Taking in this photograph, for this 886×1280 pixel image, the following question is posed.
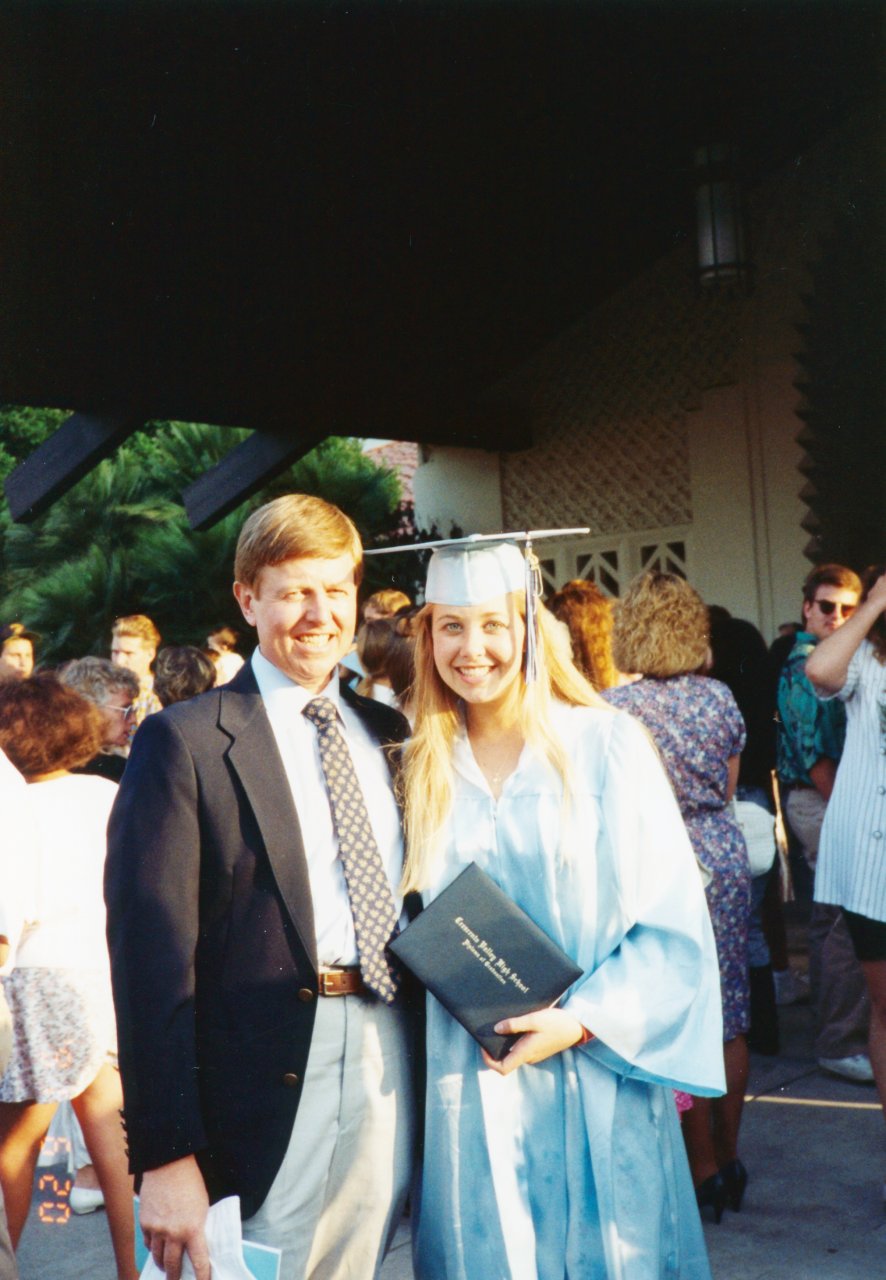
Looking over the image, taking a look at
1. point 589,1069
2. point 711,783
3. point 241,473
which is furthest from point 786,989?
point 241,473

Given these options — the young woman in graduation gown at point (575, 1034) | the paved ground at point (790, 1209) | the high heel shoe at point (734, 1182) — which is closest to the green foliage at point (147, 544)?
the paved ground at point (790, 1209)

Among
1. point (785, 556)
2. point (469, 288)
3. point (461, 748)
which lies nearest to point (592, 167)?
point (469, 288)

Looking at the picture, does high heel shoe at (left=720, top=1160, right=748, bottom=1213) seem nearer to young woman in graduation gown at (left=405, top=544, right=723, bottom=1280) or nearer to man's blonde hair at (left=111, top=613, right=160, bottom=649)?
young woman in graduation gown at (left=405, top=544, right=723, bottom=1280)

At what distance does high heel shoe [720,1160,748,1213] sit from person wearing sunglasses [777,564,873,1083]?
1.12 metres

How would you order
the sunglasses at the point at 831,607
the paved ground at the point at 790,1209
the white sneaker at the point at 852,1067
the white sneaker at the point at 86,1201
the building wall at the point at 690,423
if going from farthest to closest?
the building wall at the point at 690,423 → the white sneaker at the point at 852,1067 → the sunglasses at the point at 831,607 → the white sneaker at the point at 86,1201 → the paved ground at the point at 790,1209

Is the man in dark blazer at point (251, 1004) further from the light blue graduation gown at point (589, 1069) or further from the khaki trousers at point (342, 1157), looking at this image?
the light blue graduation gown at point (589, 1069)

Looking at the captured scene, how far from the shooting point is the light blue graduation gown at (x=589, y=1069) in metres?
1.98

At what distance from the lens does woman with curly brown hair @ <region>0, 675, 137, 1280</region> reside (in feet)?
10.1

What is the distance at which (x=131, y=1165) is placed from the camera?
1.89m

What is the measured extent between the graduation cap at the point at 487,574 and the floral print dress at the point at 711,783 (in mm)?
1352

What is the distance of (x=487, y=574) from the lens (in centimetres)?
221

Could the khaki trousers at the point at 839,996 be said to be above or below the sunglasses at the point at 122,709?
below

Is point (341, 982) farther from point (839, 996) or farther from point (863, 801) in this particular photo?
point (839, 996)

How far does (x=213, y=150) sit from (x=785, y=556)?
4502 millimetres
